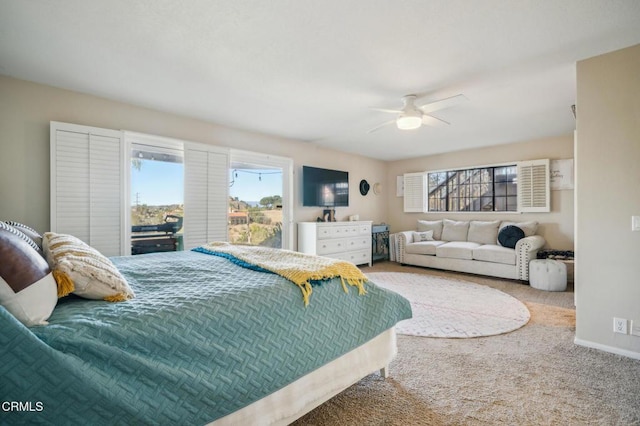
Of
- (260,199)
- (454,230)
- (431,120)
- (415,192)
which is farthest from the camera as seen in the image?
(415,192)

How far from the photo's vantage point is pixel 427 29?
2037 mm

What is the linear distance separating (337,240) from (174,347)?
430 centimetres

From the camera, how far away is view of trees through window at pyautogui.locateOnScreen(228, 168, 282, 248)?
4516 mm

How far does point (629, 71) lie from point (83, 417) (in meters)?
3.76

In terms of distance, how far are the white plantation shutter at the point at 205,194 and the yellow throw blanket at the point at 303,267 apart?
1.86 meters

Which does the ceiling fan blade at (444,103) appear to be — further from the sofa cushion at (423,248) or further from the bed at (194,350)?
the sofa cushion at (423,248)

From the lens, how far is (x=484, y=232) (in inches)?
213

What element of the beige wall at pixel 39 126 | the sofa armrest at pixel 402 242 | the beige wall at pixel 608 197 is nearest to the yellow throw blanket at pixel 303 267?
the beige wall at pixel 608 197

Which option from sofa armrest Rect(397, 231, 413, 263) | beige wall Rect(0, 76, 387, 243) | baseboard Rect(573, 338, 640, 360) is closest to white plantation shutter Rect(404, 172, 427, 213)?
sofa armrest Rect(397, 231, 413, 263)

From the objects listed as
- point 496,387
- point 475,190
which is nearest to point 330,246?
point 475,190

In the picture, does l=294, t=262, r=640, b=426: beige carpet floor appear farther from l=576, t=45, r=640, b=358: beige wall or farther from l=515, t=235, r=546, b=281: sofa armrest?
l=515, t=235, r=546, b=281: sofa armrest

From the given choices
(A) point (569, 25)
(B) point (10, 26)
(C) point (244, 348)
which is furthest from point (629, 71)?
(B) point (10, 26)

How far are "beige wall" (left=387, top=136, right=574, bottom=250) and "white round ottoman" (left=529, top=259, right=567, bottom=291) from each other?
1113 mm

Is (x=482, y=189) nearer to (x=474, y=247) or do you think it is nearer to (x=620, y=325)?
(x=474, y=247)
